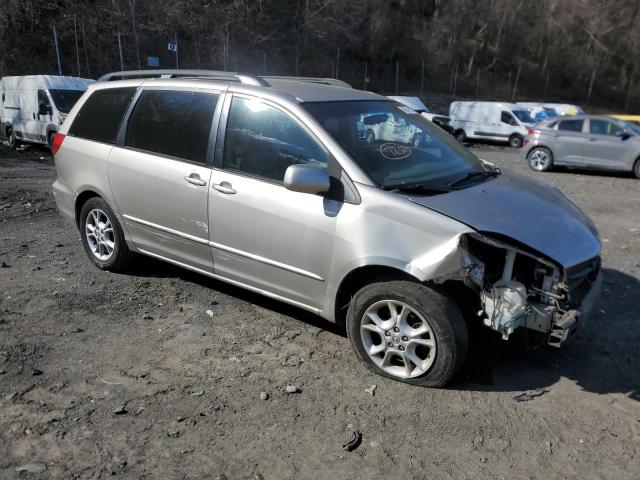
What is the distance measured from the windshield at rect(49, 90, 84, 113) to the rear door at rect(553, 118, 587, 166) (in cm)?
1277

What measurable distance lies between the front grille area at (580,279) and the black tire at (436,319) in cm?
72

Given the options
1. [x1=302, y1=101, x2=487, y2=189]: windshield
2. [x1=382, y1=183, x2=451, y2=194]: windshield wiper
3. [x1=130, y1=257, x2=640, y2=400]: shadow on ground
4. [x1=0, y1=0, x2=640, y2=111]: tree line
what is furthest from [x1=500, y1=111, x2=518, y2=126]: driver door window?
[x1=382, y1=183, x2=451, y2=194]: windshield wiper

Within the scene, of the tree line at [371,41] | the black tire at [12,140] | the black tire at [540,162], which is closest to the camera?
the black tire at [540,162]

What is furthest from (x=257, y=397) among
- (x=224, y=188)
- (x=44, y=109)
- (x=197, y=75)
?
(x=44, y=109)

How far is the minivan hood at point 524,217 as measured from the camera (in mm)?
3346

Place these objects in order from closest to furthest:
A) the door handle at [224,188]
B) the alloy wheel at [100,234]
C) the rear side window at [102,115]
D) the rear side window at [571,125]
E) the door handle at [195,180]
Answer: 1. the door handle at [224,188]
2. the door handle at [195,180]
3. the rear side window at [102,115]
4. the alloy wheel at [100,234]
5. the rear side window at [571,125]

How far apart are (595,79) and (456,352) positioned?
57.1 m

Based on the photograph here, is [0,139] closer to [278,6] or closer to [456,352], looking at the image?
[456,352]

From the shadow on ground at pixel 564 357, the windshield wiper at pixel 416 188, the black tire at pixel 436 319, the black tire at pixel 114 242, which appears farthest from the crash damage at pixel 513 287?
the black tire at pixel 114 242

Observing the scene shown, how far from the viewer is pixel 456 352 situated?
335 centimetres

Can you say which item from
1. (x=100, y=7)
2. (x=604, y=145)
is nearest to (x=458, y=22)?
(x=100, y=7)

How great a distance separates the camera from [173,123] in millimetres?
4531

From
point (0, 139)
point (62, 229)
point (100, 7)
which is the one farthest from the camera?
point (100, 7)

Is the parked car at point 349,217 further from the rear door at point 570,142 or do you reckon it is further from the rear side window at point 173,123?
the rear door at point 570,142
